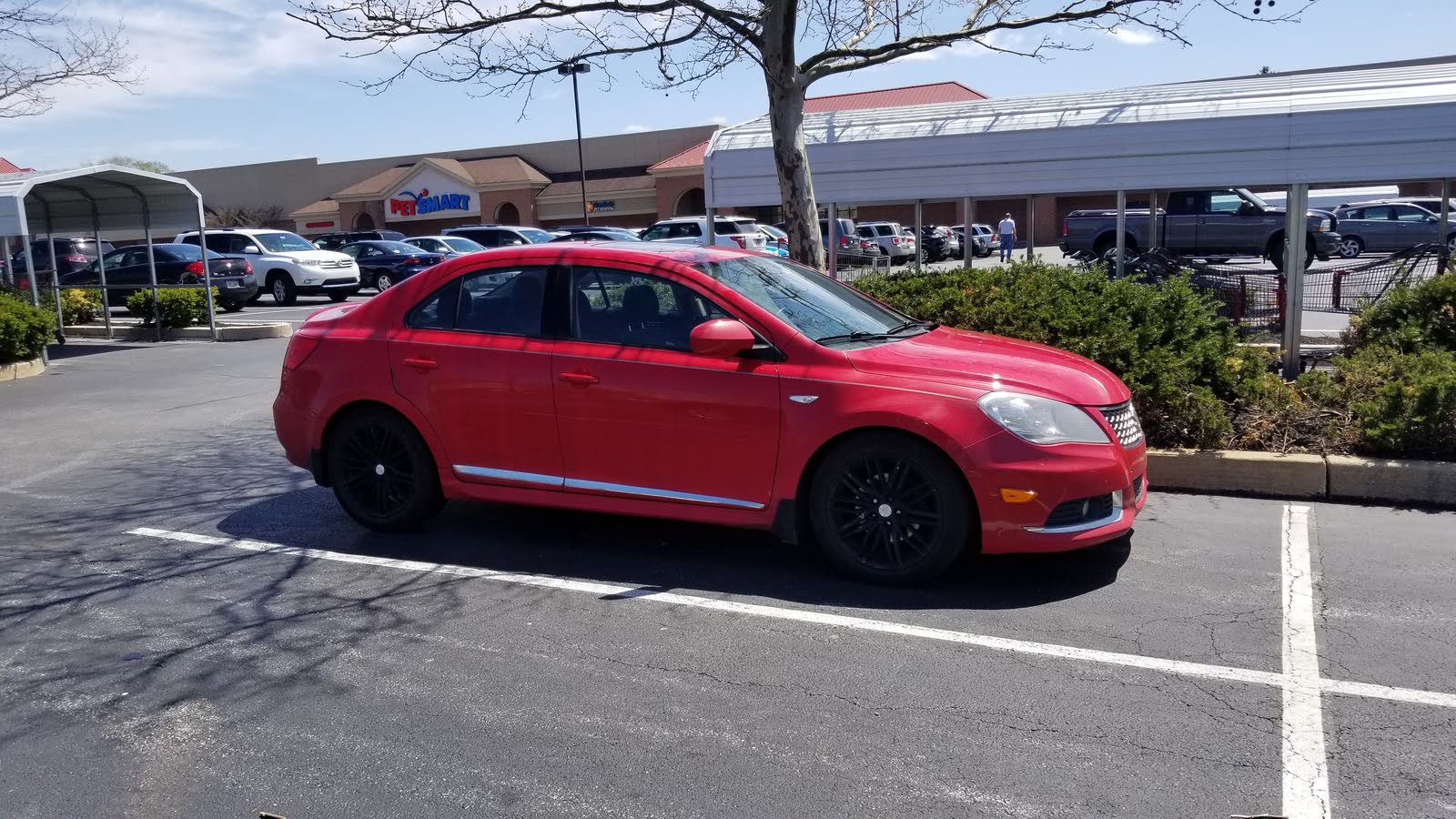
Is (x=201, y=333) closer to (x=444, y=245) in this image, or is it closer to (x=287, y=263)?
(x=287, y=263)

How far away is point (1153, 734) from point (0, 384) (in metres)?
13.8

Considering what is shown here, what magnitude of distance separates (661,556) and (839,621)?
1351mm

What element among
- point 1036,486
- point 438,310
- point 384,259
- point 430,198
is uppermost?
point 430,198

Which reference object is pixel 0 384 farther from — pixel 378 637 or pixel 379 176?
pixel 379 176

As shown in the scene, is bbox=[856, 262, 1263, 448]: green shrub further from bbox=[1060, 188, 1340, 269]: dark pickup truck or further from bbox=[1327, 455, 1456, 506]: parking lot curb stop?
bbox=[1060, 188, 1340, 269]: dark pickup truck

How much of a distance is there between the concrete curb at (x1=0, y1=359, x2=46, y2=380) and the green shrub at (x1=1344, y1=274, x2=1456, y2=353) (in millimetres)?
14250

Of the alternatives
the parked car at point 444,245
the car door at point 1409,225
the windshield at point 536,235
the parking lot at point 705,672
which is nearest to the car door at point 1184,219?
the car door at point 1409,225

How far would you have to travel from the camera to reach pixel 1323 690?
4242 millimetres

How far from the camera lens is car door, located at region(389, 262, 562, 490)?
600 centimetres

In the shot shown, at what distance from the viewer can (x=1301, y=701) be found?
416 cm

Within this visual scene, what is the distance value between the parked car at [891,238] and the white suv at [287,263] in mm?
14641

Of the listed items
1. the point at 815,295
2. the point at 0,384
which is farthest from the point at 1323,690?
the point at 0,384

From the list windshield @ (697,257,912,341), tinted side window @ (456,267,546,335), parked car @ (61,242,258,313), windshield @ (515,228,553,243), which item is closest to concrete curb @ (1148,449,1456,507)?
windshield @ (697,257,912,341)

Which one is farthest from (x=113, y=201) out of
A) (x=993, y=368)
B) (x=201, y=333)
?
(x=993, y=368)
